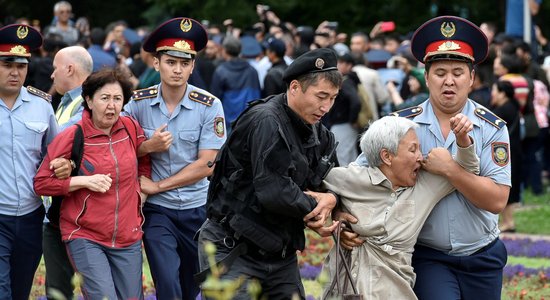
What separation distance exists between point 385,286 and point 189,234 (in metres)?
2.07

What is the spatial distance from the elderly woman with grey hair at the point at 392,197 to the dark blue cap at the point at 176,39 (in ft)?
6.83

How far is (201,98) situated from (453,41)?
213 centimetres

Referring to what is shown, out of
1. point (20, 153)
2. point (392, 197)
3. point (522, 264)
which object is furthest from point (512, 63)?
point (392, 197)

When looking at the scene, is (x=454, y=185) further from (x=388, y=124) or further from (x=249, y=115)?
(x=249, y=115)

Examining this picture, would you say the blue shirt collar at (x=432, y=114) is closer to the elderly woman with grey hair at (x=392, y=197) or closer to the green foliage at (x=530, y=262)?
the elderly woman with grey hair at (x=392, y=197)

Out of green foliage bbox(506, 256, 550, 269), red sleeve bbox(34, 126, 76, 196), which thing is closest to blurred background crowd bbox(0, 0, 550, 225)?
green foliage bbox(506, 256, 550, 269)

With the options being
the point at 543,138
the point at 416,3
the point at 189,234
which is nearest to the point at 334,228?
the point at 189,234

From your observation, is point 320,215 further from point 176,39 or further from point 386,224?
point 176,39

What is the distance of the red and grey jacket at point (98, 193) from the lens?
7066 millimetres

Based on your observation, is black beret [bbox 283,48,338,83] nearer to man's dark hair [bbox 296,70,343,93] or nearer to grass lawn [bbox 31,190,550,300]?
man's dark hair [bbox 296,70,343,93]

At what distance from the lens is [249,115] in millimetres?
6191

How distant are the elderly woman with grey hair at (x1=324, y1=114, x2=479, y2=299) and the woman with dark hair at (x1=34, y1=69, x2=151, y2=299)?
1544 mm

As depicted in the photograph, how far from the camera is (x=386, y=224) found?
6246 mm

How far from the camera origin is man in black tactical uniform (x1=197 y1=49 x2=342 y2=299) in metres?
5.97
